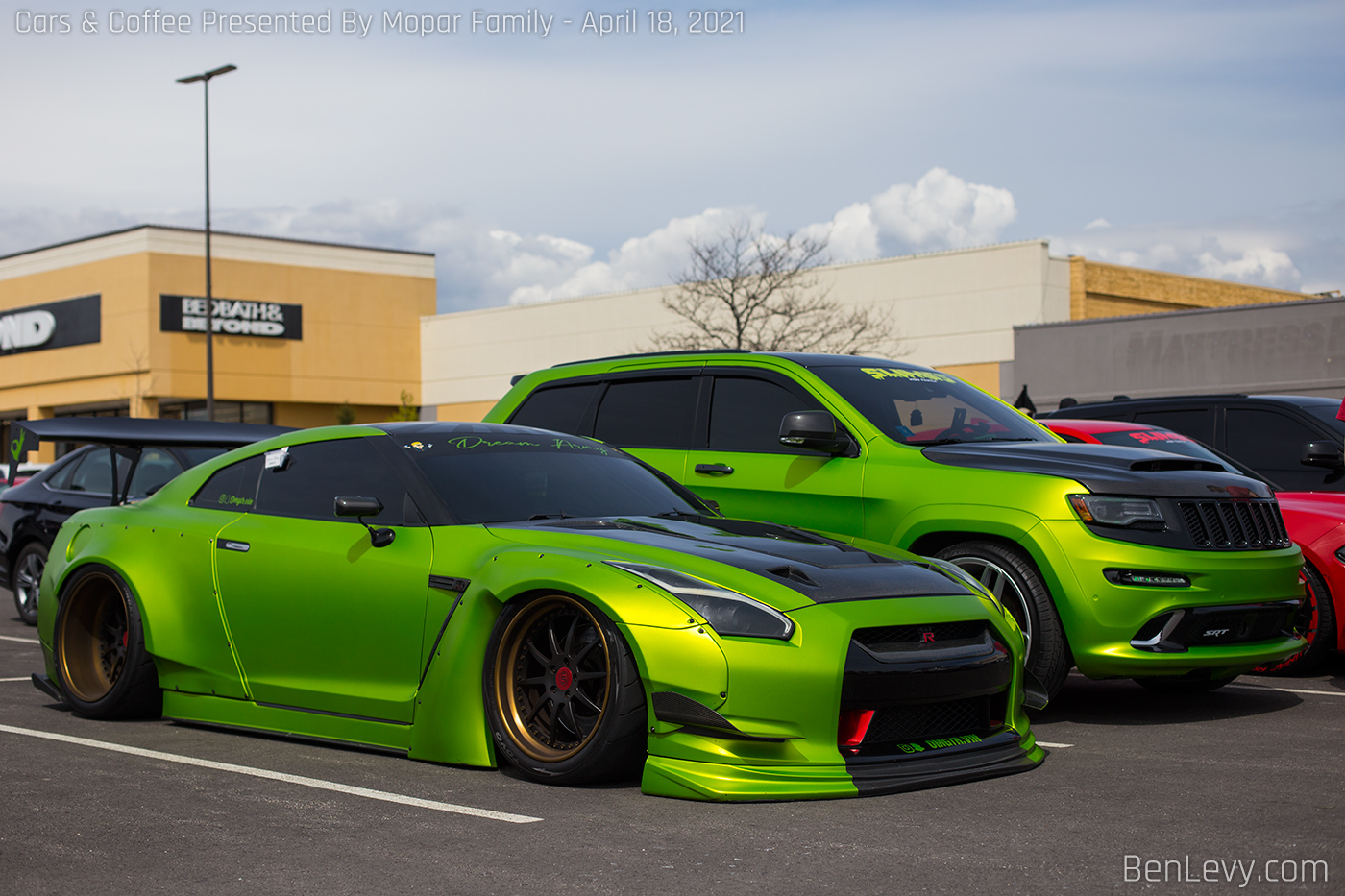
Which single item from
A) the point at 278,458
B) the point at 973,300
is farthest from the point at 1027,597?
the point at 973,300

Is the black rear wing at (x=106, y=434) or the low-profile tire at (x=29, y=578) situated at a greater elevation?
the black rear wing at (x=106, y=434)

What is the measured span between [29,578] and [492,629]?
8.61 metres

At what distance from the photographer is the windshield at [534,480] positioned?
5.95 meters

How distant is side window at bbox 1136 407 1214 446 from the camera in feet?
35.8

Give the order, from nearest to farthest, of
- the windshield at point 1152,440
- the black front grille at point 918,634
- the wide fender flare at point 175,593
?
the black front grille at point 918,634
the wide fender flare at point 175,593
the windshield at point 1152,440

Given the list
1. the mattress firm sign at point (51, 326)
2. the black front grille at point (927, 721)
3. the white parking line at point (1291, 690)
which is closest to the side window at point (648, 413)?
the black front grille at point (927, 721)

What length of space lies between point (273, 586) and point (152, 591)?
3.04 feet

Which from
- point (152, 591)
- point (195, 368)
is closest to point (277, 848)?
point (152, 591)

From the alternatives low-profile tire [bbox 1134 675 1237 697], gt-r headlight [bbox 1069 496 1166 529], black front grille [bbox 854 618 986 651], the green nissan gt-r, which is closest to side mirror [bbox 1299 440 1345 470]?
low-profile tire [bbox 1134 675 1237 697]

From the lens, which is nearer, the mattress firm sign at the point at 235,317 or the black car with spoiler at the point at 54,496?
the black car with spoiler at the point at 54,496

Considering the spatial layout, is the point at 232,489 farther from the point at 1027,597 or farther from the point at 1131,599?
the point at 1131,599

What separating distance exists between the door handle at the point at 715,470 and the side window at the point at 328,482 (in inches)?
92.1

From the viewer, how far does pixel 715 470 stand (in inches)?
317

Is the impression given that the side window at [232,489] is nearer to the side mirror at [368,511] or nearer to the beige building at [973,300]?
the side mirror at [368,511]
